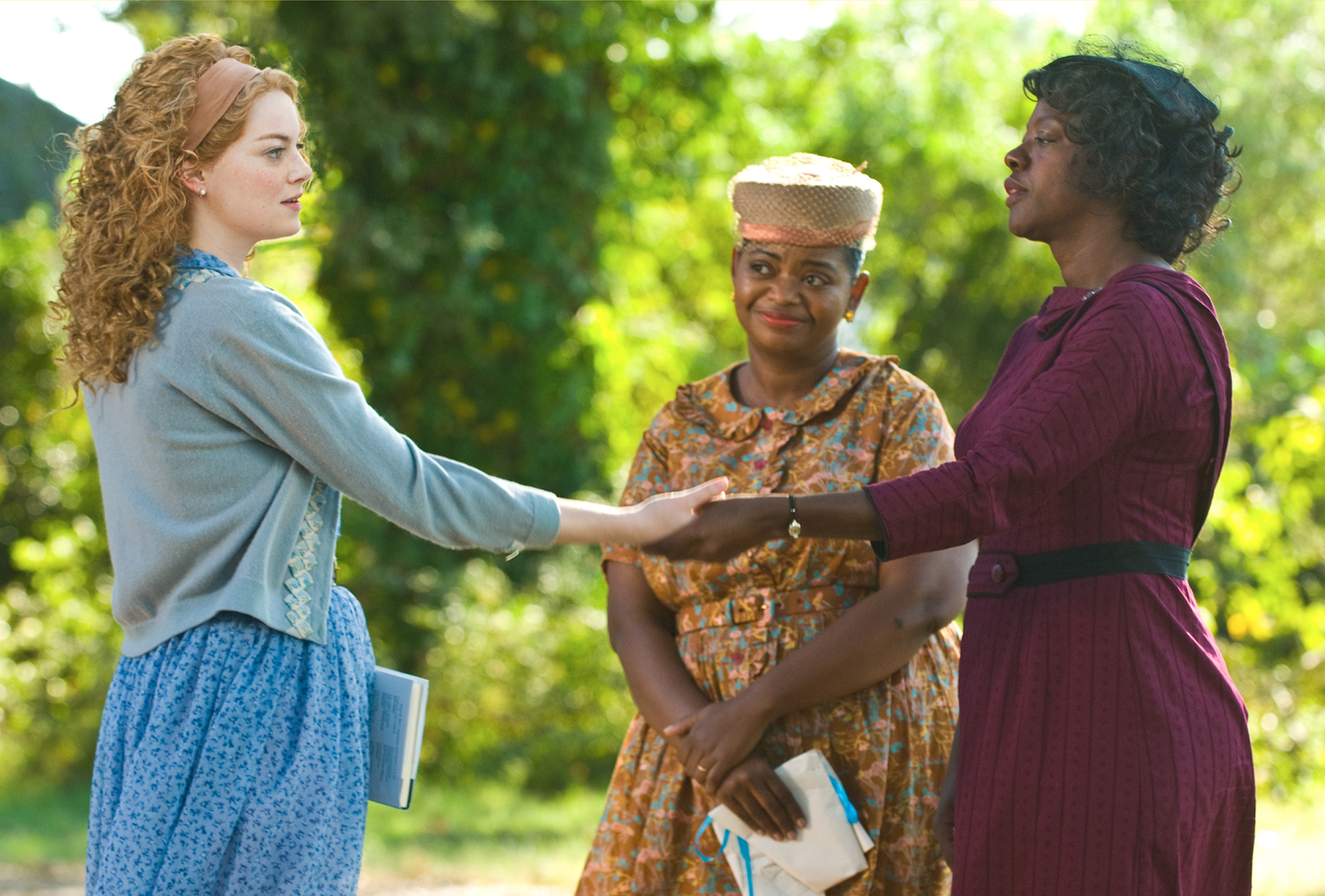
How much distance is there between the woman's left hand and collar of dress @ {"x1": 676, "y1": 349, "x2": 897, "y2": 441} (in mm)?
531

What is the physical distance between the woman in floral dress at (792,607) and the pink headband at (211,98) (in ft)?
3.21

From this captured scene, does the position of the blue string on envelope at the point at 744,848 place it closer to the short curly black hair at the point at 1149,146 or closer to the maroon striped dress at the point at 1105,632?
the maroon striped dress at the point at 1105,632

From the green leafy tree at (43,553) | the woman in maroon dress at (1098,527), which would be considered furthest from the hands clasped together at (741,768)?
the green leafy tree at (43,553)

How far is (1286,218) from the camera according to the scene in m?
14.2

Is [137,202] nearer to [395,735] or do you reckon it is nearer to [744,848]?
[395,735]

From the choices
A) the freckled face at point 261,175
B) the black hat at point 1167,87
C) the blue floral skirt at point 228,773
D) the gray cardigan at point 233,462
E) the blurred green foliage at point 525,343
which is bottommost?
the blue floral skirt at point 228,773

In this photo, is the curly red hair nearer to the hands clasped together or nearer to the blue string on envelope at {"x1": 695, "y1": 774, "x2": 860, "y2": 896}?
the hands clasped together

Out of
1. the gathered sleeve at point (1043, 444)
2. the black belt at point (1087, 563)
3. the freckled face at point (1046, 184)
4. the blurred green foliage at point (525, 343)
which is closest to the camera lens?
the gathered sleeve at point (1043, 444)

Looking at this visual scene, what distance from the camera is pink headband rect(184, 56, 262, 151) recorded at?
78.0 inches

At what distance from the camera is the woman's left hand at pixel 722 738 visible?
7.41ft

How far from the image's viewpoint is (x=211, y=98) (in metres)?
1.98

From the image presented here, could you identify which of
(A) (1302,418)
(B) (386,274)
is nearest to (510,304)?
(B) (386,274)

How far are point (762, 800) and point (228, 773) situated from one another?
2.87 ft

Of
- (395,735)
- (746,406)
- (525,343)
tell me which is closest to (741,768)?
(395,735)
